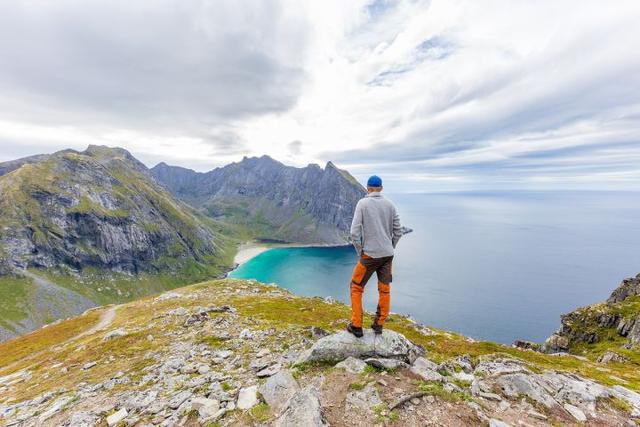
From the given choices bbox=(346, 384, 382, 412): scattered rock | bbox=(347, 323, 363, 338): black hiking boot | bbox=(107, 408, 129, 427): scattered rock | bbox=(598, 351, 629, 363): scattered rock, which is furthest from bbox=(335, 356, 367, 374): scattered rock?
bbox=(598, 351, 629, 363): scattered rock

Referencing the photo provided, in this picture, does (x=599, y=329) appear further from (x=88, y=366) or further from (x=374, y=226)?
(x=88, y=366)

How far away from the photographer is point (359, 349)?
1277cm

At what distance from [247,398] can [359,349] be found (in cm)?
497

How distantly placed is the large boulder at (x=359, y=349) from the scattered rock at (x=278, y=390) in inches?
60.4

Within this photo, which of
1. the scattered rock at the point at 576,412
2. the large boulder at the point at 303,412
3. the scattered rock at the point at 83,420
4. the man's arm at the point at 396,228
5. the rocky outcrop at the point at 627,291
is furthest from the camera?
the rocky outcrop at the point at 627,291

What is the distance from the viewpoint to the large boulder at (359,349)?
12.7 metres

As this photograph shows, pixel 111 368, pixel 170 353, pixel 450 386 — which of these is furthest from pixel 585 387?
pixel 111 368

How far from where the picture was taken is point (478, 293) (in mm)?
170500

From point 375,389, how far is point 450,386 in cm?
296

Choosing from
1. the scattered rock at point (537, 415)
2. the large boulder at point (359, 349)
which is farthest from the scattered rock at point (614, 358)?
the large boulder at point (359, 349)

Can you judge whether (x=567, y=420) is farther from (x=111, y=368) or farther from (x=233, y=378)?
(x=111, y=368)

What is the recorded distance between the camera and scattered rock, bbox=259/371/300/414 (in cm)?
1034

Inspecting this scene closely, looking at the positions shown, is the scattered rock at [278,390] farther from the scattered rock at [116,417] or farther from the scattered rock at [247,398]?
the scattered rock at [116,417]

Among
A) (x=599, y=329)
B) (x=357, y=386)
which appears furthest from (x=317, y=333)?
(x=599, y=329)
